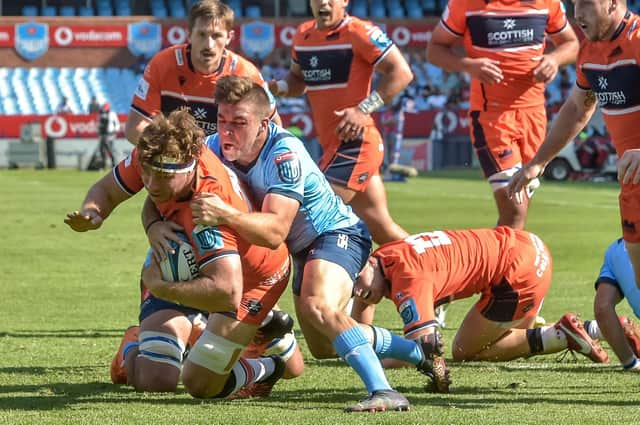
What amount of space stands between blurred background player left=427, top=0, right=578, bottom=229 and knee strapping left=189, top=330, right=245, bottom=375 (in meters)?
3.59

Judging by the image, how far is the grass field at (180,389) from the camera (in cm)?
593

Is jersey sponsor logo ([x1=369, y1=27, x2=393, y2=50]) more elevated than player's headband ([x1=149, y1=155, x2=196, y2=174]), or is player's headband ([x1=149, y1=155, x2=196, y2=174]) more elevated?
player's headband ([x1=149, y1=155, x2=196, y2=174])

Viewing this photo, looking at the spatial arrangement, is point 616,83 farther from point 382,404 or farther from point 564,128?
point 382,404

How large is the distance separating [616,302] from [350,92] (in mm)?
3100

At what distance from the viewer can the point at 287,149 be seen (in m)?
6.45

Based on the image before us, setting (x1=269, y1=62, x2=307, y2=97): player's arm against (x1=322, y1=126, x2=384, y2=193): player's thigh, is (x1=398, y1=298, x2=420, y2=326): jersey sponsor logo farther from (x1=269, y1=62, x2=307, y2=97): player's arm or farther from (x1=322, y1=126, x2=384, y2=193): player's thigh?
(x1=269, y1=62, x2=307, y2=97): player's arm

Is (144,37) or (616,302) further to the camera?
(144,37)

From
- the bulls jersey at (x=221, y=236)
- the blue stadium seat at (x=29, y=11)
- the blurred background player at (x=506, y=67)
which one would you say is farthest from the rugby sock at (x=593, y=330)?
the blue stadium seat at (x=29, y=11)

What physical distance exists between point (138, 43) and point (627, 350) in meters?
37.9

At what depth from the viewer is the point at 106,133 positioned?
113ft

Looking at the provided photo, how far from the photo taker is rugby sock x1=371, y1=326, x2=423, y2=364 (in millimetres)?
6648

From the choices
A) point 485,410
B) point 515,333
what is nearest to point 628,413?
point 485,410

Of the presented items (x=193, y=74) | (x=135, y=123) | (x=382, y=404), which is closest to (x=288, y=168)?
(x=382, y=404)

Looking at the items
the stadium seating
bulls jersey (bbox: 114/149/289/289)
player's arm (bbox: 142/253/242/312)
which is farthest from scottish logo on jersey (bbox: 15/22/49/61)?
player's arm (bbox: 142/253/242/312)
